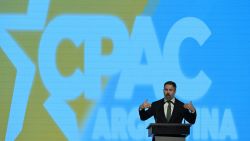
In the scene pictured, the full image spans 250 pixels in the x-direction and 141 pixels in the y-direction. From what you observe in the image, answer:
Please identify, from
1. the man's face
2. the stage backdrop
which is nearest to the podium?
the man's face

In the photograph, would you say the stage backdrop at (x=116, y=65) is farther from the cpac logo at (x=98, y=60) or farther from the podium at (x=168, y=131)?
the podium at (x=168, y=131)

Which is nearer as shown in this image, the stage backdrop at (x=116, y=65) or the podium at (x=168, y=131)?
the podium at (x=168, y=131)

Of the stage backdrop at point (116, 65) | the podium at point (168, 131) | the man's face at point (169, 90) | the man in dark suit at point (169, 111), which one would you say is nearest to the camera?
the podium at point (168, 131)

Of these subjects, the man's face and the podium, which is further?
the man's face

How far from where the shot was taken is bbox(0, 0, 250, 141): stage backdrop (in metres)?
7.08

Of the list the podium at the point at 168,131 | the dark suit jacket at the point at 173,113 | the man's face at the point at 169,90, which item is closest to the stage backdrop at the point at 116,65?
the dark suit jacket at the point at 173,113

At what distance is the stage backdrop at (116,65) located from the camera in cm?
708

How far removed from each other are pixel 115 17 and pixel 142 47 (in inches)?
19.3

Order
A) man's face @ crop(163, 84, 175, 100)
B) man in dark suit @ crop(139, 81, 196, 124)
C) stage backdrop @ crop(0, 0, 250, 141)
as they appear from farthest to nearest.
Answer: stage backdrop @ crop(0, 0, 250, 141) < man in dark suit @ crop(139, 81, 196, 124) < man's face @ crop(163, 84, 175, 100)

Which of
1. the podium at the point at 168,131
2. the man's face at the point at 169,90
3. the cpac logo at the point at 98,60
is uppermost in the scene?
the cpac logo at the point at 98,60

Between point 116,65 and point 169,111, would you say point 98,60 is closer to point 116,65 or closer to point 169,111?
point 116,65

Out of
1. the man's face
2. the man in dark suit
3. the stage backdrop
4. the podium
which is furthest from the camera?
the stage backdrop

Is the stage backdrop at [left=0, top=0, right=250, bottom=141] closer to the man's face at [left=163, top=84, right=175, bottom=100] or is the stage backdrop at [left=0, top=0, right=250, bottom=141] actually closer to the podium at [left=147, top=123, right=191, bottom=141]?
the man's face at [left=163, top=84, right=175, bottom=100]

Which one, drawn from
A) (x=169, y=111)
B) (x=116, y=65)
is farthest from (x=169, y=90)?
(x=116, y=65)
